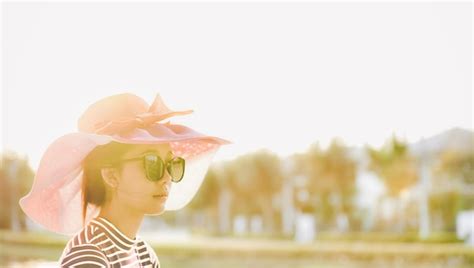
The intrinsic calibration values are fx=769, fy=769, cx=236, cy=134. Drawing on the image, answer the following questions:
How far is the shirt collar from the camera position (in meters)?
1.79

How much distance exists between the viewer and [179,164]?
75.6 inches

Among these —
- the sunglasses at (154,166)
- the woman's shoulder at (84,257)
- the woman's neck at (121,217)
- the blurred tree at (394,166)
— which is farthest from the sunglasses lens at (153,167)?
the blurred tree at (394,166)

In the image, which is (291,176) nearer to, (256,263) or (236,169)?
(236,169)

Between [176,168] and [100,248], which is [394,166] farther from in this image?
[100,248]

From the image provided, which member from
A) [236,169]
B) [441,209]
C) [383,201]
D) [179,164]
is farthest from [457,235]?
[179,164]

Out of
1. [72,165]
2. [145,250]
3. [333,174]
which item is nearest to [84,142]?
[72,165]

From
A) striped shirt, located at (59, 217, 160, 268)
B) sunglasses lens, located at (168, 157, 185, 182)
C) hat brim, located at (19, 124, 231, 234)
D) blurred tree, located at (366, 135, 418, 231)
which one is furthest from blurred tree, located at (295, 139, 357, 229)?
striped shirt, located at (59, 217, 160, 268)

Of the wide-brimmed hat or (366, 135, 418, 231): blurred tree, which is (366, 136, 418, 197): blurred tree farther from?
the wide-brimmed hat

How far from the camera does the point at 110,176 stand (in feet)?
6.09

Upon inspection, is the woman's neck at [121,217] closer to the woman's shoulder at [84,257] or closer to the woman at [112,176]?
the woman at [112,176]

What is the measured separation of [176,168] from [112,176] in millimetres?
161

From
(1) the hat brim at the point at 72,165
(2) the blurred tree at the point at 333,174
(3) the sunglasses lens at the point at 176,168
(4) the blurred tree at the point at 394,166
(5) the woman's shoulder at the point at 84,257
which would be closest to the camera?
(5) the woman's shoulder at the point at 84,257

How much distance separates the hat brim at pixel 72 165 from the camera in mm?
Result: 1768

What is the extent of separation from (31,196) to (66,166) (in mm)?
121
